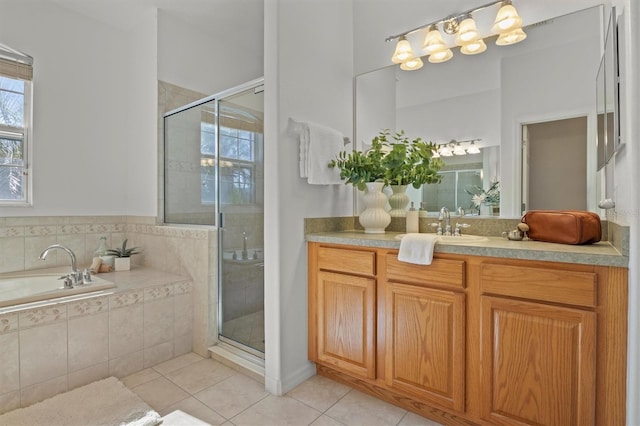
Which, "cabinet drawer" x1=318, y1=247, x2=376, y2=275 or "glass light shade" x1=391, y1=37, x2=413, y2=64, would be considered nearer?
"cabinet drawer" x1=318, y1=247, x2=376, y2=275

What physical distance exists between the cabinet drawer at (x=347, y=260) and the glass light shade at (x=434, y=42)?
4.47ft

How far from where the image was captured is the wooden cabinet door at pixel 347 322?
1788 mm

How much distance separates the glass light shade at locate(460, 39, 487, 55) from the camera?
6.32ft

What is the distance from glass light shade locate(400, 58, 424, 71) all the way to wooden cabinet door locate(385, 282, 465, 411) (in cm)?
145

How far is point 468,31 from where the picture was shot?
1925 mm

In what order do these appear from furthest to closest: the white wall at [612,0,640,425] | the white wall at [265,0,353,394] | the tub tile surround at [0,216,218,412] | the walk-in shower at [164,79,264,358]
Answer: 1. the walk-in shower at [164,79,264,358]
2. the white wall at [265,0,353,394]
3. the tub tile surround at [0,216,218,412]
4. the white wall at [612,0,640,425]

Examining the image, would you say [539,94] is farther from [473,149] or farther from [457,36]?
[457,36]

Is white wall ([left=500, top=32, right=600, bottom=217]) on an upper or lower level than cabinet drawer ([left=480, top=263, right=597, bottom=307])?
upper

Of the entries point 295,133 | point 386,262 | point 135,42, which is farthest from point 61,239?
point 386,262

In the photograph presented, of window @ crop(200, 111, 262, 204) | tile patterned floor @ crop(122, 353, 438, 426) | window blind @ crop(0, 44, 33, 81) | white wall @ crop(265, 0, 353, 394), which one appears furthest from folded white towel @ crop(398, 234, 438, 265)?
window blind @ crop(0, 44, 33, 81)

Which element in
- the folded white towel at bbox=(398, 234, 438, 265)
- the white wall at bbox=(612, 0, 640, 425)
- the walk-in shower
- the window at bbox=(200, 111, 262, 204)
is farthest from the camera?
the window at bbox=(200, 111, 262, 204)

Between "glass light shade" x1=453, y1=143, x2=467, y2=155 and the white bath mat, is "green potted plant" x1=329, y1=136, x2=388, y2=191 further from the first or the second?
the white bath mat

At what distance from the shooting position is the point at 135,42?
10.8 feet

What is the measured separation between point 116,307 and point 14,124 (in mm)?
1914
